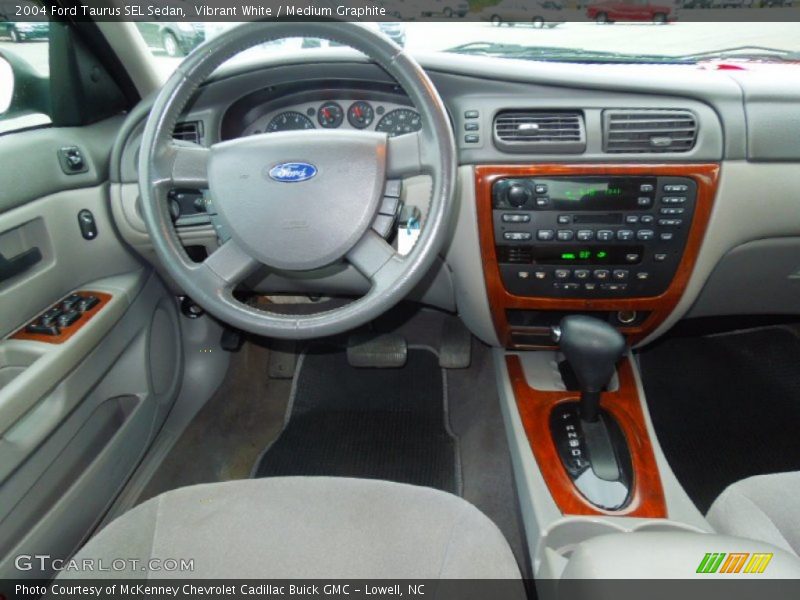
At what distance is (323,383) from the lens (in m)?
2.07

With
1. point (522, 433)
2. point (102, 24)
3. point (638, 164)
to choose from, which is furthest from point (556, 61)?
point (102, 24)

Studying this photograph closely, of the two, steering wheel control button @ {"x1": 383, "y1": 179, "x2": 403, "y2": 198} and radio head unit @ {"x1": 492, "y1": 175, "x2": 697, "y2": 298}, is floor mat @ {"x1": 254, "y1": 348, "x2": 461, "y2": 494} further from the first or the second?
steering wheel control button @ {"x1": 383, "y1": 179, "x2": 403, "y2": 198}

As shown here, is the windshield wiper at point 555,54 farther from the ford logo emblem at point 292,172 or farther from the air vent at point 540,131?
the ford logo emblem at point 292,172

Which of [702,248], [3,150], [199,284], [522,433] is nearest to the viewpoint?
[199,284]

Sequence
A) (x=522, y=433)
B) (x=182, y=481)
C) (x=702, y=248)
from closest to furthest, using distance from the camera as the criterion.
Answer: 1. (x=702, y=248)
2. (x=522, y=433)
3. (x=182, y=481)

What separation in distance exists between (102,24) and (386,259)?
102cm

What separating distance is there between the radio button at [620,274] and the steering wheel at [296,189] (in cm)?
57

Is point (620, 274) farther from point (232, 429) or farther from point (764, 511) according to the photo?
point (232, 429)

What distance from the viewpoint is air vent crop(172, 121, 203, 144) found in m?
1.48

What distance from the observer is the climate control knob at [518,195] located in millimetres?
1354

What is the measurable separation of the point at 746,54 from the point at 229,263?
1344mm

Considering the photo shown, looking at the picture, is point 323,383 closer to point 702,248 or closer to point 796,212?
point 702,248

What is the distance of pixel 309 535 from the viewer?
37.4 inches

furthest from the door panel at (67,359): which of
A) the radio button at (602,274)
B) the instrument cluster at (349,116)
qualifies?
the radio button at (602,274)
